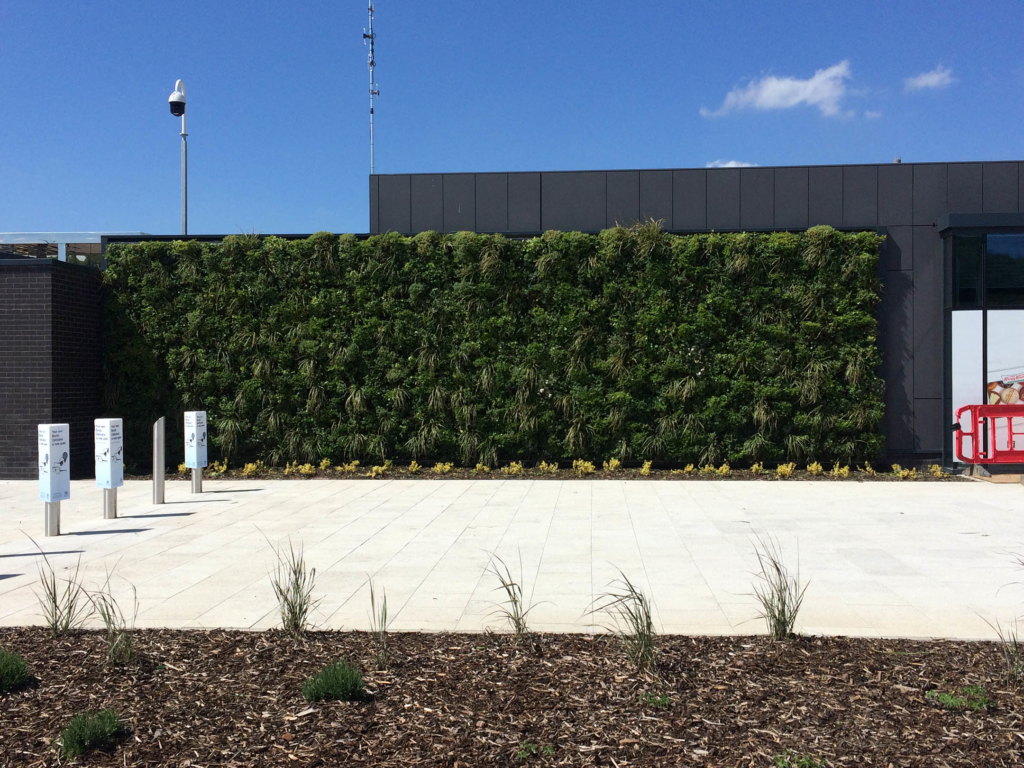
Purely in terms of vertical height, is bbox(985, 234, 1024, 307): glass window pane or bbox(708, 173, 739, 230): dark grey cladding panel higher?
bbox(708, 173, 739, 230): dark grey cladding panel

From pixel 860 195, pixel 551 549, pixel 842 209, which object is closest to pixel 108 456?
pixel 551 549

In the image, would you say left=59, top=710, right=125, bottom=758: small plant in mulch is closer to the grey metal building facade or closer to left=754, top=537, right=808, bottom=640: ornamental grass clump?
left=754, top=537, right=808, bottom=640: ornamental grass clump

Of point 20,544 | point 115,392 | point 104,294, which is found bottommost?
point 20,544

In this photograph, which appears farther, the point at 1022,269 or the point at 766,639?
the point at 1022,269

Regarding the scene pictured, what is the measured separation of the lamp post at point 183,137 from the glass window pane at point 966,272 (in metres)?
15.2

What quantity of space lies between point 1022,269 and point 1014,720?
1184 centimetres

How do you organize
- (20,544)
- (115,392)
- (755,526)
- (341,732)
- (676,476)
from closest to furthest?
1. (341,732)
2. (20,544)
3. (755,526)
4. (676,476)
5. (115,392)

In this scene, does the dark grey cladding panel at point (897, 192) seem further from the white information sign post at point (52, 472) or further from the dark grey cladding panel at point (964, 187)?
the white information sign post at point (52, 472)

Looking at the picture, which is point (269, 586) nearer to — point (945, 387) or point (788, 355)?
point (788, 355)

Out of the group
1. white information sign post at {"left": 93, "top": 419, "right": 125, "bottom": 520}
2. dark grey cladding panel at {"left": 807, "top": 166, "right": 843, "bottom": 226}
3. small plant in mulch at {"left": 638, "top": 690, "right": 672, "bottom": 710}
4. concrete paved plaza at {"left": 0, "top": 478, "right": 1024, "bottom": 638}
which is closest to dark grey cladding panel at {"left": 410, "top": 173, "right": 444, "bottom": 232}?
concrete paved plaza at {"left": 0, "top": 478, "right": 1024, "bottom": 638}

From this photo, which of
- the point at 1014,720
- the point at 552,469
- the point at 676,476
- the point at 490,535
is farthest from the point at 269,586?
the point at 676,476

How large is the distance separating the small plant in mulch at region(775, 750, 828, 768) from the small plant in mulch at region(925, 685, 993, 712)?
89 cm

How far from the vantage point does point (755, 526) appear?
8.38 metres

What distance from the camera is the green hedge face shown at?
12625 millimetres
